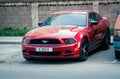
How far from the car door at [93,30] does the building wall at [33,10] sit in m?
5.65

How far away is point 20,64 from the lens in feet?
37.4

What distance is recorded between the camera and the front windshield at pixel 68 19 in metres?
12.4

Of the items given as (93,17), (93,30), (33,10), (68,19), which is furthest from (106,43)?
(33,10)

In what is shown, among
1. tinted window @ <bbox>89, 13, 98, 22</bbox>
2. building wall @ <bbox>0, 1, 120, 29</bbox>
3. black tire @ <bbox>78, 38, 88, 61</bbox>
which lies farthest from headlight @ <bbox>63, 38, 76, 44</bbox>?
building wall @ <bbox>0, 1, 120, 29</bbox>

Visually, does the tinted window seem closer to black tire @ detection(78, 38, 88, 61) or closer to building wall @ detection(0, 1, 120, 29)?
black tire @ detection(78, 38, 88, 61)

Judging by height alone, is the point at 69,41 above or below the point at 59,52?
above

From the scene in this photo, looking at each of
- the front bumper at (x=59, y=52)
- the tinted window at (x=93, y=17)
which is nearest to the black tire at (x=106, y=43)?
the tinted window at (x=93, y=17)

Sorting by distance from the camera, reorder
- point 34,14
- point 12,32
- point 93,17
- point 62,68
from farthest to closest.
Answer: point 34,14, point 12,32, point 93,17, point 62,68

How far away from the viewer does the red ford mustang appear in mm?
10984

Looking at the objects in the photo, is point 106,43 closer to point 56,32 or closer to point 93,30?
point 93,30

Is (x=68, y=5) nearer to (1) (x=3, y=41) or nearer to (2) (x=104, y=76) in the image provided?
(1) (x=3, y=41)

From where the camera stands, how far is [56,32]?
11.4 m

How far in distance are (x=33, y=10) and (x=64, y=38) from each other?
9.12 m

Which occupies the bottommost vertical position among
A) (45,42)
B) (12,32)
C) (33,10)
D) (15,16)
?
(12,32)
